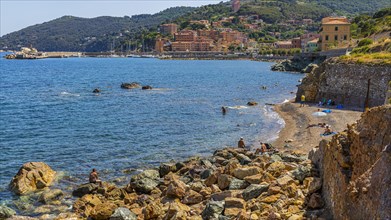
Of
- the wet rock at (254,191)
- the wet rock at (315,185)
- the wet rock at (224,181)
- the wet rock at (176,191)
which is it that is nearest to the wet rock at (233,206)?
the wet rock at (254,191)

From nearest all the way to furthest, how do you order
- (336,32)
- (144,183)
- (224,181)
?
(224,181)
(144,183)
(336,32)

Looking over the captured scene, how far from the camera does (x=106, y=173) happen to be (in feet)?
76.9

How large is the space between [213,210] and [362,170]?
6050 millimetres

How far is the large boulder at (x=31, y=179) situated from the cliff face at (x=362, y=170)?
14427 mm

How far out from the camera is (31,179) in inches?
832

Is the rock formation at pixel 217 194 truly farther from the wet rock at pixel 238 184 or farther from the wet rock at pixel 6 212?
the wet rock at pixel 6 212

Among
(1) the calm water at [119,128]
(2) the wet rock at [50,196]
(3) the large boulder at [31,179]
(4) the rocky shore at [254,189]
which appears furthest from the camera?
(1) the calm water at [119,128]

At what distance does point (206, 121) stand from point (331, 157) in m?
28.3

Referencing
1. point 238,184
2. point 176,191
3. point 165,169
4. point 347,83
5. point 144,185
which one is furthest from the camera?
point 347,83

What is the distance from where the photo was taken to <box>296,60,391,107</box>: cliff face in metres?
36.6

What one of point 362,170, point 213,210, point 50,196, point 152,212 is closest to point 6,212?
point 50,196

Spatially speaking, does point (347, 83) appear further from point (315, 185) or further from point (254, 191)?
point (315, 185)

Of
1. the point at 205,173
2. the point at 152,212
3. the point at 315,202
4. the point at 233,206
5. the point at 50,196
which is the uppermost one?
the point at 315,202

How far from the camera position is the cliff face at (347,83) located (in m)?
36.6
